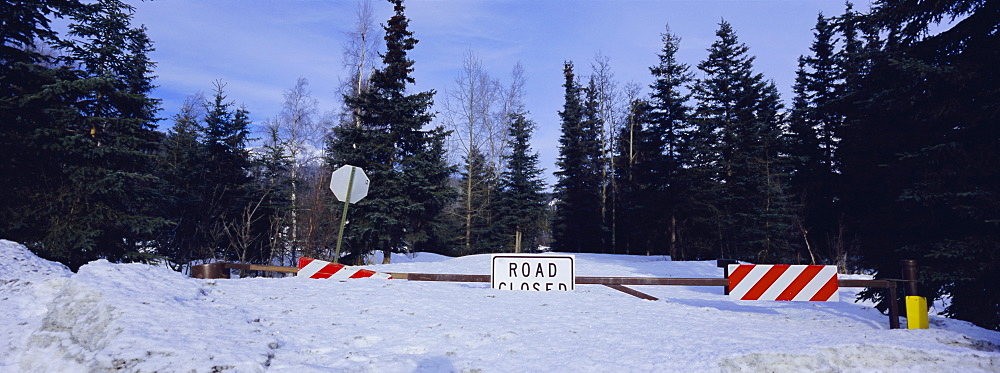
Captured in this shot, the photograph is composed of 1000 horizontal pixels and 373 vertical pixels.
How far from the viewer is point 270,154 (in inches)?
1139

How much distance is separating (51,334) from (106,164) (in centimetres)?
1288

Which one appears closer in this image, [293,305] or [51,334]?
[51,334]

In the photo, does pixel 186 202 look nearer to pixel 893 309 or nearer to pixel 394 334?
pixel 394 334

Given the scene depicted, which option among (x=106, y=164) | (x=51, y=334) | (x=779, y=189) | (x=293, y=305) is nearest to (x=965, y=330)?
(x=293, y=305)

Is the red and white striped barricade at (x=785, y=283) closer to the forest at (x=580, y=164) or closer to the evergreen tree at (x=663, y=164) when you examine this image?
the forest at (x=580, y=164)

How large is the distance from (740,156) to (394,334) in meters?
29.2

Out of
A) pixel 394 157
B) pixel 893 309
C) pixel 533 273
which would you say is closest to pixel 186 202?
pixel 394 157

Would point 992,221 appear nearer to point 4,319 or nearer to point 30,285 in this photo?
point 4,319

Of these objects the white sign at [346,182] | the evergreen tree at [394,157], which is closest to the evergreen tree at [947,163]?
the white sign at [346,182]

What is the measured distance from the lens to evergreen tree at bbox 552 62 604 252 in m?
38.4

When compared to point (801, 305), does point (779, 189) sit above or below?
above

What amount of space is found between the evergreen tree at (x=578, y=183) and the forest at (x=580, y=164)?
0.60 ft

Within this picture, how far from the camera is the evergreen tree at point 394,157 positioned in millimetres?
23797

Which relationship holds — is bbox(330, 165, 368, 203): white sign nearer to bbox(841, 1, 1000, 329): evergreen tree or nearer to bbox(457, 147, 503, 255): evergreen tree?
bbox(841, 1, 1000, 329): evergreen tree
